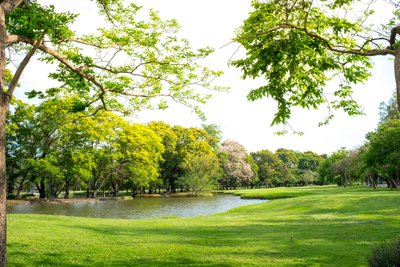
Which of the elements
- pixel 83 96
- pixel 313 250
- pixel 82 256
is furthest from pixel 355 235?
pixel 83 96

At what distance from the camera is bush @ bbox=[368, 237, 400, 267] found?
21.3ft

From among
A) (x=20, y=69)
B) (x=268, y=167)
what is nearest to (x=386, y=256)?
(x=20, y=69)

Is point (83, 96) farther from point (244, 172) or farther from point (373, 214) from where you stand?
point (244, 172)

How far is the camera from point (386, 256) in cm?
670

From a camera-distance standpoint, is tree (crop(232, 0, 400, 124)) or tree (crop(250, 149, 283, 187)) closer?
tree (crop(232, 0, 400, 124))

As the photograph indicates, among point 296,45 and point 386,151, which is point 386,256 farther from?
point 386,151

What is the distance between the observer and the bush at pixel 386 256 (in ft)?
21.3

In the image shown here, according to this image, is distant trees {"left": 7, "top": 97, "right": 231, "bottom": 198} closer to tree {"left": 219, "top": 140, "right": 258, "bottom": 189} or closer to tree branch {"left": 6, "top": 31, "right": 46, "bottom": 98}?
tree {"left": 219, "top": 140, "right": 258, "bottom": 189}

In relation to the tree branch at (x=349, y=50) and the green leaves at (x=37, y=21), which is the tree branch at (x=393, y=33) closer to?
the tree branch at (x=349, y=50)

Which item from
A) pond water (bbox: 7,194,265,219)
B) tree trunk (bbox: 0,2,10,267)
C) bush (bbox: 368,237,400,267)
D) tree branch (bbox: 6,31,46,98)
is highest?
tree branch (bbox: 6,31,46,98)

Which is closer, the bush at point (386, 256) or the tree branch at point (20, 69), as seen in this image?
the bush at point (386, 256)

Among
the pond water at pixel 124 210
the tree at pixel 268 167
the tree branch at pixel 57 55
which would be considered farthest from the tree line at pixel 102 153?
the tree branch at pixel 57 55

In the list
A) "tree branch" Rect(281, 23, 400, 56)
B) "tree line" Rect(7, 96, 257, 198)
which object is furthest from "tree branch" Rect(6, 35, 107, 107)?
"tree line" Rect(7, 96, 257, 198)

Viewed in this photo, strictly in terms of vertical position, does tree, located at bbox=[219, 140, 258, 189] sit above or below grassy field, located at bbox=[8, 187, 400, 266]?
above
